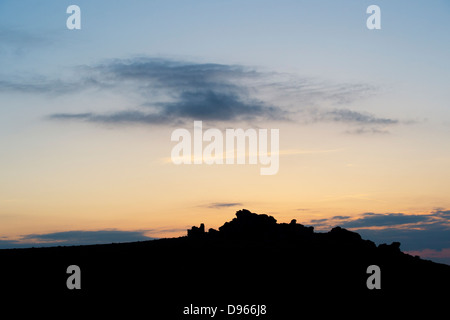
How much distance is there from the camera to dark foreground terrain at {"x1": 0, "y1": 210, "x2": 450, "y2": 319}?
44156 mm

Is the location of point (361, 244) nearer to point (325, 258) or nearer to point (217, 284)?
point (325, 258)

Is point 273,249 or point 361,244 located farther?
point 361,244

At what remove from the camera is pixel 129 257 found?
55094mm

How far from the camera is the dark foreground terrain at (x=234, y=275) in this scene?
4416 cm

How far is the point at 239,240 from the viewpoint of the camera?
60.3 m

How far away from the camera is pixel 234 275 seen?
5016cm
